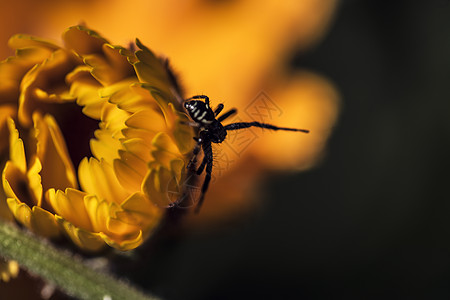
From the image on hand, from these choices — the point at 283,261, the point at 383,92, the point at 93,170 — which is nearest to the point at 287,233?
the point at 283,261

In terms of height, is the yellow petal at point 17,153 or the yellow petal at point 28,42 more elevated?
the yellow petal at point 28,42

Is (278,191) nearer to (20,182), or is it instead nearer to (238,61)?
(238,61)

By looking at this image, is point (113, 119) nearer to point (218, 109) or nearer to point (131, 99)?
point (131, 99)

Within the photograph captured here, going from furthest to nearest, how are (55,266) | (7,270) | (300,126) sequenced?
(300,126) < (7,270) < (55,266)

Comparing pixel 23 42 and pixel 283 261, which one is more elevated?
pixel 23 42

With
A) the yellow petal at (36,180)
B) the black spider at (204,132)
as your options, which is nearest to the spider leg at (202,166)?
the black spider at (204,132)

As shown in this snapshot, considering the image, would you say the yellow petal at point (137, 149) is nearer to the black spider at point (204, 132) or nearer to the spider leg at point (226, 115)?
the black spider at point (204, 132)

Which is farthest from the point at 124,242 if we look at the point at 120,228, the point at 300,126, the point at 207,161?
the point at 300,126
